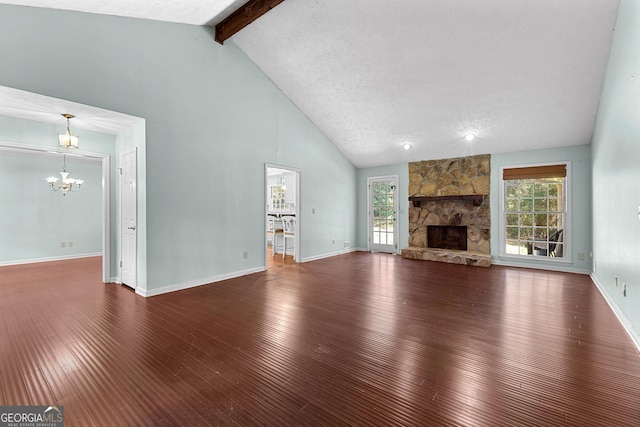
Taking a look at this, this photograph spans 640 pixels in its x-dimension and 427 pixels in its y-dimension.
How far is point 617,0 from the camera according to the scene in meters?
2.96

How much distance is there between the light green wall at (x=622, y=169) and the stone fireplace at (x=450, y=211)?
2305mm

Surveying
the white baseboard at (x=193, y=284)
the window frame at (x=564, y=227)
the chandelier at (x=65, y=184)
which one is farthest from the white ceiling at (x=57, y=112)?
the window frame at (x=564, y=227)

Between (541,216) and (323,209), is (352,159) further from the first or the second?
(541,216)

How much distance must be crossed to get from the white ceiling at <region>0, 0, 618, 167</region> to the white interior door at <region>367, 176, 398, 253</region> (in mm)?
1755

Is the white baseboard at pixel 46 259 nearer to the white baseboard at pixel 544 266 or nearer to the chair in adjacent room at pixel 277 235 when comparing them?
the chair in adjacent room at pixel 277 235

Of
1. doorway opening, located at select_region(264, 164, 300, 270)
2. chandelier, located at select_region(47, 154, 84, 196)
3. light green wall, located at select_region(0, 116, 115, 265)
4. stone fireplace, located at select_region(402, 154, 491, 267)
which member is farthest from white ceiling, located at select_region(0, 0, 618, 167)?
light green wall, located at select_region(0, 116, 115, 265)

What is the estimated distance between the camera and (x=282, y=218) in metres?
7.16

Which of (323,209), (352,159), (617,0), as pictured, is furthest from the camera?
(352,159)

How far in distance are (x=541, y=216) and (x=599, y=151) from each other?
6.04 feet

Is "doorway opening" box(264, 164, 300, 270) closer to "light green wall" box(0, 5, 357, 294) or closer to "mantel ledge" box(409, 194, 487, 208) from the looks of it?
"light green wall" box(0, 5, 357, 294)

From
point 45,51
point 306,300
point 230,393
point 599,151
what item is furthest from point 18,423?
point 599,151

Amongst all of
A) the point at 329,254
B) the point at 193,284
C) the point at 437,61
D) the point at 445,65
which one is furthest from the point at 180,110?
the point at 329,254

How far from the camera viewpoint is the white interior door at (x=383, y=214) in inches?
303

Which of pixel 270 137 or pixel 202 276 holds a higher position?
pixel 270 137
